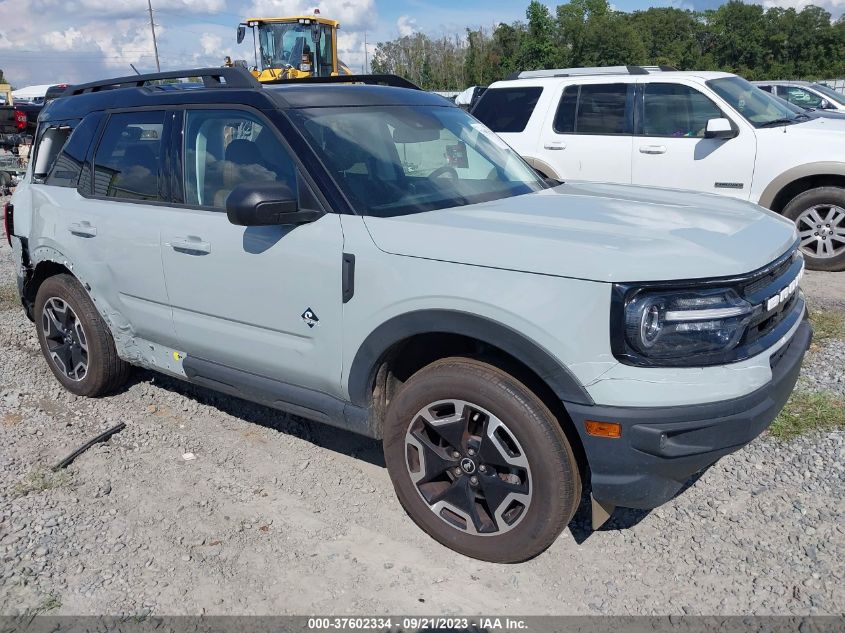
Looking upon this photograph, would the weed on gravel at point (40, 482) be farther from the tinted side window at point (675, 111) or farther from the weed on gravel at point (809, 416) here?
the tinted side window at point (675, 111)

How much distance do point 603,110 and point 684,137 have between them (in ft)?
3.18

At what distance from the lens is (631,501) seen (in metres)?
2.72

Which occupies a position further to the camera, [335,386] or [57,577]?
[335,386]

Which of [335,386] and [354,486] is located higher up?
[335,386]

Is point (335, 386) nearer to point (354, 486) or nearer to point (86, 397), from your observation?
point (354, 486)

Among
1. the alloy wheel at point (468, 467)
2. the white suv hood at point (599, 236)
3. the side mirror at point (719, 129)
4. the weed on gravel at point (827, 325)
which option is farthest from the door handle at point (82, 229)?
the side mirror at point (719, 129)

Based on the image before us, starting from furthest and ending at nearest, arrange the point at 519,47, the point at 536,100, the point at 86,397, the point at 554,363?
the point at 519,47 < the point at 536,100 < the point at 86,397 < the point at 554,363

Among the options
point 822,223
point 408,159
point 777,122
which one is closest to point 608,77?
point 777,122

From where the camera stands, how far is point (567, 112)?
27.5 ft

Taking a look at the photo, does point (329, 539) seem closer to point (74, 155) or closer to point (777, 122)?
point (74, 155)

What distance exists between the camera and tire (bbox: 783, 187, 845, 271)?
7090mm

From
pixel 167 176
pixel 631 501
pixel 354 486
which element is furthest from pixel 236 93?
pixel 631 501

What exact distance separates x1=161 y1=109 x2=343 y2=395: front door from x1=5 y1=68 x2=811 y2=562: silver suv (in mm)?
11

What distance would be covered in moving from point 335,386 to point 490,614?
46.5 inches
